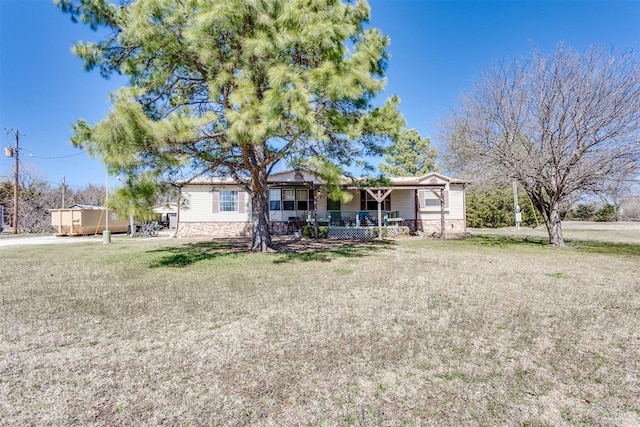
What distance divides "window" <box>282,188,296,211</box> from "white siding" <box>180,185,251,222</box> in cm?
191

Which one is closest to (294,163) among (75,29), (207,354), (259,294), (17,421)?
(259,294)

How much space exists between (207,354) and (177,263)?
20.4ft

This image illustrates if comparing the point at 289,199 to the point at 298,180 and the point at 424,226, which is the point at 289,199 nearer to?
the point at 298,180

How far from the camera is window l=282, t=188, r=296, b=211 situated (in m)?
17.7

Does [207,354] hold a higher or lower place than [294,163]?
lower

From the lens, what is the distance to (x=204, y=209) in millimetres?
17688

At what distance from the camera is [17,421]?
2088 millimetres

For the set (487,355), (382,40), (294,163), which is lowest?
(487,355)

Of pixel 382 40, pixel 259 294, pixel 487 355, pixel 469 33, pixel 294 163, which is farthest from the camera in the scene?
pixel 469 33

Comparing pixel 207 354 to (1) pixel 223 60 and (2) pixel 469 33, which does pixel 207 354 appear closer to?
(1) pixel 223 60

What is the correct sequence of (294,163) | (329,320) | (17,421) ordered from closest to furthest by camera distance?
1. (17,421)
2. (329,320)
3. (294,163)

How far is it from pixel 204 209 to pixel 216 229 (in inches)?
49.3

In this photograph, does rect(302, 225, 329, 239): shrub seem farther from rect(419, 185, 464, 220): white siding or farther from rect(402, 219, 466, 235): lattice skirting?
rect(419, 185, 464, 220): white siding

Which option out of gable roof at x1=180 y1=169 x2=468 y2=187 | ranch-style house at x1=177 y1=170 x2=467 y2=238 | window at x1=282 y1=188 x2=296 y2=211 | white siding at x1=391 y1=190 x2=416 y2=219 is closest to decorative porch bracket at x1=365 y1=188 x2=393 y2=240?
gable roof at x1=180 y1=169 x2=468 y2=187
